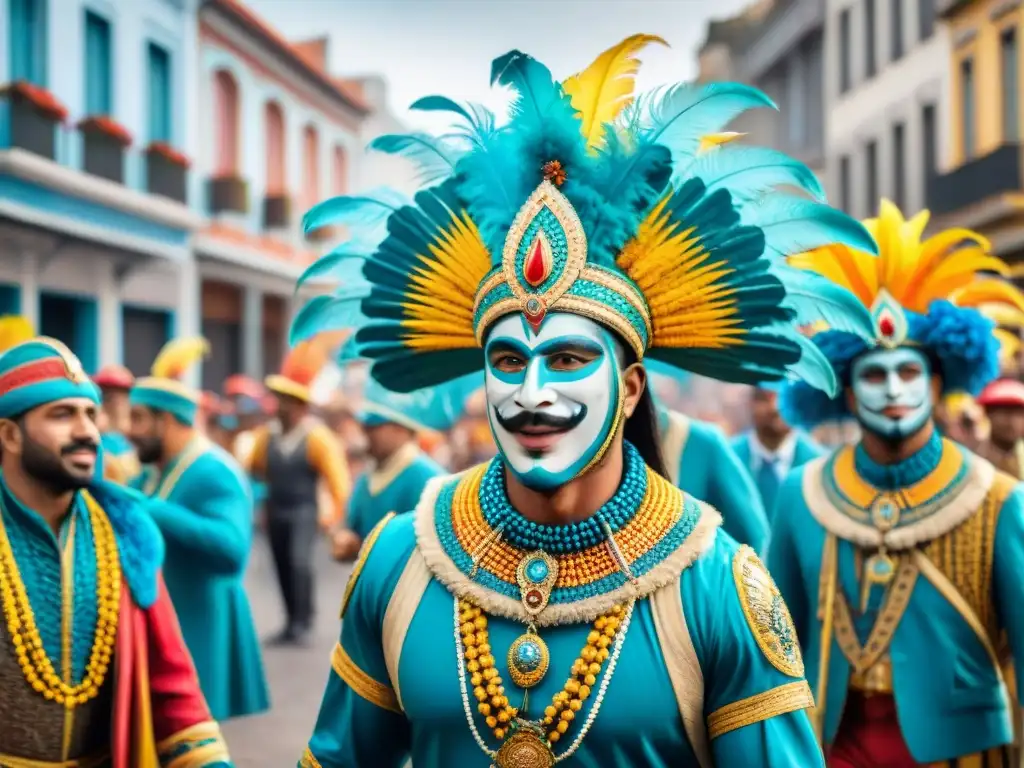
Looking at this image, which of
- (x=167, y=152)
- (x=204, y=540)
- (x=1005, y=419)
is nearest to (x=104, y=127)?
(x=167, y=152)

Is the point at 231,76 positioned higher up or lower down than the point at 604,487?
higher up

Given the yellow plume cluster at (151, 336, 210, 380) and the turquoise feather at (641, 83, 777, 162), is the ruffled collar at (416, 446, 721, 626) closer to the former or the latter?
the turquoise feather at (641, 83, 777, 162)

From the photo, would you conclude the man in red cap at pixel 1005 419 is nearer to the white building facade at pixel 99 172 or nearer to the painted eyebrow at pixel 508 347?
the painted eyebrow at pixel 508 347

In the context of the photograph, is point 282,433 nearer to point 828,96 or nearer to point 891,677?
point 891,677

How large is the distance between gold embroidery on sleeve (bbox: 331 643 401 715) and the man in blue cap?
476cm

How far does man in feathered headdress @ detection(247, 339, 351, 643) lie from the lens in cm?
1026

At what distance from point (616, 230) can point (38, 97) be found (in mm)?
11717

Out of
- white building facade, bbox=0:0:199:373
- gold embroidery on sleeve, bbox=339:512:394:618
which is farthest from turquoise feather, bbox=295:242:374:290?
white building facade, bbox=0:0:199:373

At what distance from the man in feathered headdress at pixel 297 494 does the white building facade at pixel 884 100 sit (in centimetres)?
1423

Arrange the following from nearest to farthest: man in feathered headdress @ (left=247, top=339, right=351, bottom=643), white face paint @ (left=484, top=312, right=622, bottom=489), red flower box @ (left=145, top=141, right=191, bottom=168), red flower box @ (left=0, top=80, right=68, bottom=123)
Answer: white face paint @ (left=484, top=312, right=622, bottom=489), man in feathered headdress @ (left=247, top=339, right=351, bottom=643), red flower box @ (left=0, top=80, right=68, bottom=123), red flower box @ (left=145, top=141, right=191, bottom=168)

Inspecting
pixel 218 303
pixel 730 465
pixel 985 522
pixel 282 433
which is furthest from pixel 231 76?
pixel 985 522

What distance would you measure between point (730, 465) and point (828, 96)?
2425 cm

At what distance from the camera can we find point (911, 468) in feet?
13.8

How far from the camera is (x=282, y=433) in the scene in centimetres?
1058
